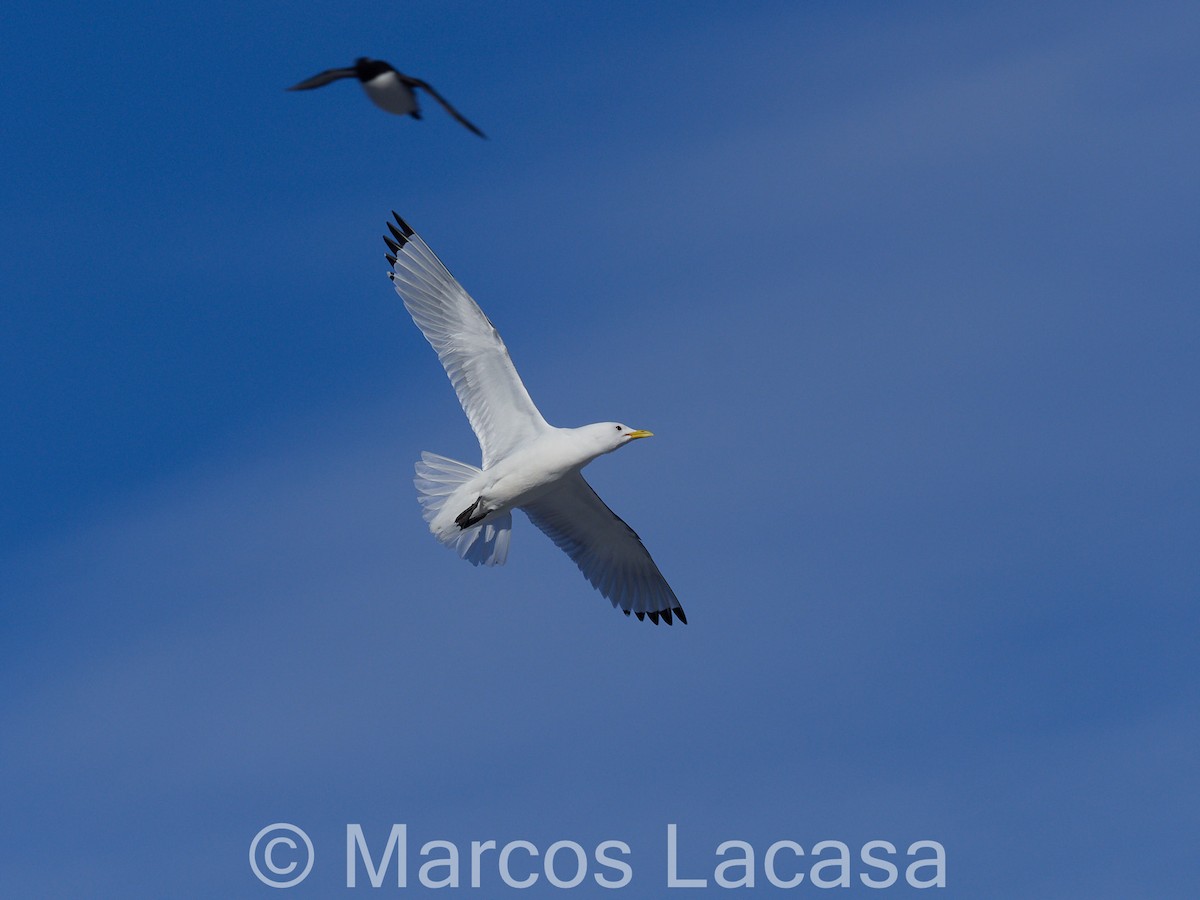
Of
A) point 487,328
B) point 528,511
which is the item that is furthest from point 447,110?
point 528,511

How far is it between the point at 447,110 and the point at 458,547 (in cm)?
773

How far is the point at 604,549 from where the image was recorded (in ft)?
68.4

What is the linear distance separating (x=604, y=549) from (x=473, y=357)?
3.33 metres

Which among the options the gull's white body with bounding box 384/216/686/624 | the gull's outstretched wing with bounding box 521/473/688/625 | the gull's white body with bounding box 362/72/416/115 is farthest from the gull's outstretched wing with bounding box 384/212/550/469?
the gull's white body with bounding box 362/72/416/115

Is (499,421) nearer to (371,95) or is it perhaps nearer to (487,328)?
(487,328)

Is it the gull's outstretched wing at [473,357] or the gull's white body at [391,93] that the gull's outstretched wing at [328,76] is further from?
the gull's outstretched wing at [473,357]

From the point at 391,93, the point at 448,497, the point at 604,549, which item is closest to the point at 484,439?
the point at 448,497

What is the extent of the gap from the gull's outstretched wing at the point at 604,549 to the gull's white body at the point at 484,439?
5 cm

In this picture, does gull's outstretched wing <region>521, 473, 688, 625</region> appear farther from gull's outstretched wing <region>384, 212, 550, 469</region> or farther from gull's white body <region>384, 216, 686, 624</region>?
gull's outstretched wing <region>384, 212, 550, 469</region>

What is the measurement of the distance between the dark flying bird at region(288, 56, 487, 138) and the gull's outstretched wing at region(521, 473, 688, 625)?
740cm

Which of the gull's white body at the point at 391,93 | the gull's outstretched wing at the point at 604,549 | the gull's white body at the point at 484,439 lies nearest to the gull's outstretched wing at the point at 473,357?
the gull's white body at the point at 484,439

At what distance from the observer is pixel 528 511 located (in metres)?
20.5

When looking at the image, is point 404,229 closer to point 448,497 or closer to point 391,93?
point 448,497

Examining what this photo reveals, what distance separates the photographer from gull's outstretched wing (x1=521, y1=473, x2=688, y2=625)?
1991 centimetres
